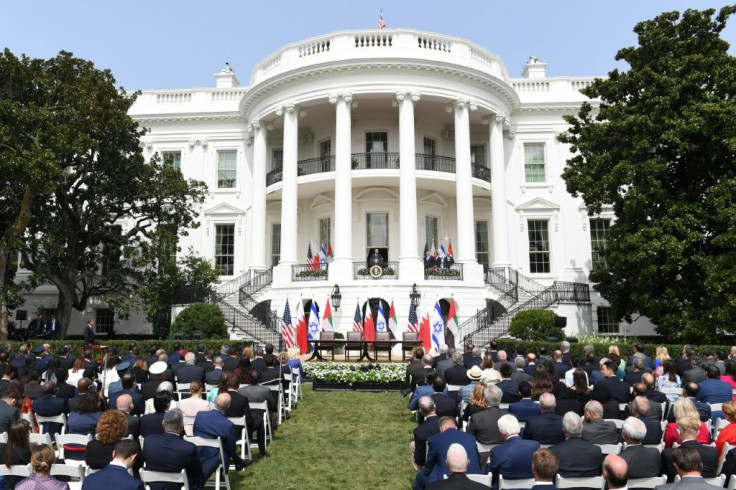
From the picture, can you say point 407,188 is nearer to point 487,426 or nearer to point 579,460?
point 487,426

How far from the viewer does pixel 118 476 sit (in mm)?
4551

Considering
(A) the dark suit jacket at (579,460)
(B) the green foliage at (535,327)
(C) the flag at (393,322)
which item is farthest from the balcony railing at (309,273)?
(A) the dark suit jacket at (579,460)

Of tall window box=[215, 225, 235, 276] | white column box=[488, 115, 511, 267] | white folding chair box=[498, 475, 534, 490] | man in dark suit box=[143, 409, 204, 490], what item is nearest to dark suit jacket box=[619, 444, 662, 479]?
white folding chair box=[498, 475, 534, 490]

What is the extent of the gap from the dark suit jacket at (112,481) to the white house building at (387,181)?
1992 centimetres

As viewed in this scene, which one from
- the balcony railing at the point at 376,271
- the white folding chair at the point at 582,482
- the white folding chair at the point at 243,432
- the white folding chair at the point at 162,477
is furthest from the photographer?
the balcony railing at the point at 376,271

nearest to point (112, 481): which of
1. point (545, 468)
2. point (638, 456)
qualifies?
point (545, 468)

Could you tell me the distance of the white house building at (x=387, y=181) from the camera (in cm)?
2602

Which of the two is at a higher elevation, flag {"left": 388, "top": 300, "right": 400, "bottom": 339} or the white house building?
the white house building

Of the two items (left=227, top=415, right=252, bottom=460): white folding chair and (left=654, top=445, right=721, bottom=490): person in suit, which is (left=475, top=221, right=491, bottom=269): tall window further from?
(left=654, top=445, right=721, bottom=490): person in suit

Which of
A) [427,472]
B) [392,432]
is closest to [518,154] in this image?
[392,432]

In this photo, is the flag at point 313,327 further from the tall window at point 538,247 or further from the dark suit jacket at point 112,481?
the dark suit jacket at point 112,481

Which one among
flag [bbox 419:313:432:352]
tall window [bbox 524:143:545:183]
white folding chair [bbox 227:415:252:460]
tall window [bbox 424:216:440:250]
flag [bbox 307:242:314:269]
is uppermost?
tall window [bbox 524:143:545:183]

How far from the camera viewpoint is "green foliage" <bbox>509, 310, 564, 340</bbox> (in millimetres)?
22234

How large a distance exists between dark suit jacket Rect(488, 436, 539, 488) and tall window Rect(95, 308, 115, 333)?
3066 centimetres
